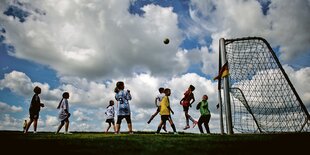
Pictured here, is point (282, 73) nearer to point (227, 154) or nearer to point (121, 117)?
point (121, 117)

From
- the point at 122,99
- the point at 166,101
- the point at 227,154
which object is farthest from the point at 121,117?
the point at 227,154

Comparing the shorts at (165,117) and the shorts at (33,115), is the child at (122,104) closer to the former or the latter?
the shorts at (165,117)

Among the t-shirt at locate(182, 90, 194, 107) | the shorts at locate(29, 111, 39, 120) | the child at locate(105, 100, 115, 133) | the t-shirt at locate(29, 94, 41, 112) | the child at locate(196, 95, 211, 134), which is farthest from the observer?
the child at locate(105, 100, 115, 133)

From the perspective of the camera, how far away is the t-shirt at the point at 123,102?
412 inches

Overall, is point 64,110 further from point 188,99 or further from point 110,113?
point 188,99

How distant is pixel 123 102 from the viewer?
1054 centimetres

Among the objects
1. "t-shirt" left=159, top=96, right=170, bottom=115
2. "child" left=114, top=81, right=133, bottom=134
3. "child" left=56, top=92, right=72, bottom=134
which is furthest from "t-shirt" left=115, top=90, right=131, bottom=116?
"child" left=56, top=92, right=72, bottom=134

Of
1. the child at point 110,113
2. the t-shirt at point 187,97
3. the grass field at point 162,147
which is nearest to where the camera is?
the grass field at point 162,147

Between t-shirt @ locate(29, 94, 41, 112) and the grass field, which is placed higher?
t-shirt @ locate(29, 94, 41, 112)

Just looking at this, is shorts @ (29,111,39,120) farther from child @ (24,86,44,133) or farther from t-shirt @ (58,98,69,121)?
t-shirt @ (58,98,69,121)

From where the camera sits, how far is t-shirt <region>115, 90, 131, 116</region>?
34.3ft

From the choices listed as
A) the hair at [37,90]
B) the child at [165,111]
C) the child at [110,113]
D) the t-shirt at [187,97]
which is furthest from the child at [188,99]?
the hair at [37,90]

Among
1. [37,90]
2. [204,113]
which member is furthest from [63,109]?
[204,113]

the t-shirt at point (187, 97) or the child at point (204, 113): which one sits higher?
the t-shirt at point (187, 97)
